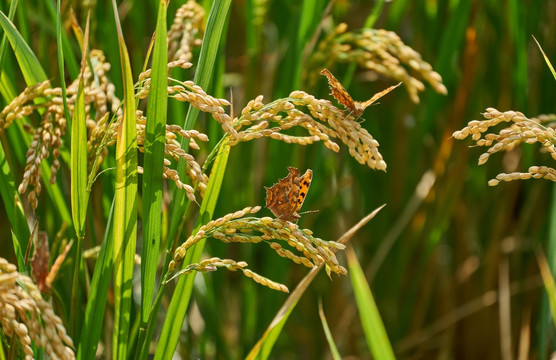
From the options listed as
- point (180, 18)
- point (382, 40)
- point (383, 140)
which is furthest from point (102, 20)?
point (383, 140)

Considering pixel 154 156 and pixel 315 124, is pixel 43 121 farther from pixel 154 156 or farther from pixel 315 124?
pixel 315 124

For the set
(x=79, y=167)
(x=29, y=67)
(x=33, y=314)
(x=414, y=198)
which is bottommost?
(x=414, y=198)

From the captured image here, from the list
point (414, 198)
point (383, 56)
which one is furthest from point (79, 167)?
point (414, 198)

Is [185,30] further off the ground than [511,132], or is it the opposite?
[185,30]

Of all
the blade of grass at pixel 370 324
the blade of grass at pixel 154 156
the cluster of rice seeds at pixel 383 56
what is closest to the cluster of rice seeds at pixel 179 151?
the blade of grass at pixel 154 156

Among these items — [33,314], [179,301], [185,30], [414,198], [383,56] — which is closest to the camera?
[33,314]

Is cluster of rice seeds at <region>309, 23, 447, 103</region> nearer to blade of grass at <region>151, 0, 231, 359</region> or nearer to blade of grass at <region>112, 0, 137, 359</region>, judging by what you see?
blade of grass at <region>151, 0, 231, 359</region>
